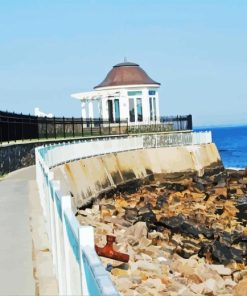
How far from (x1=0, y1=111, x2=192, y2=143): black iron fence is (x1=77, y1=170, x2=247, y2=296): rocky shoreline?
5.50 m

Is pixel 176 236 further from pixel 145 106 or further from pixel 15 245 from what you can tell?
pixel 145 106

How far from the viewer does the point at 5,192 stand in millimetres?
18094

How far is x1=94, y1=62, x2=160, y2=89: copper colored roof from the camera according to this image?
55.2 metres

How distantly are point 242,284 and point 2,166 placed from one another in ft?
49.4

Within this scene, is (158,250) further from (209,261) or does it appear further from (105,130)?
(105,130)

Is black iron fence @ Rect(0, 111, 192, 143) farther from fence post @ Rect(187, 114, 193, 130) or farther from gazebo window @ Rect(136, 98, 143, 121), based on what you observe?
gazebo window @ Rect(136, 98, 143, 121)

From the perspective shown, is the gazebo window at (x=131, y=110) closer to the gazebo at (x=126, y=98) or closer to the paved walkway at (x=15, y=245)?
the gazebo at (x=126, y=98)

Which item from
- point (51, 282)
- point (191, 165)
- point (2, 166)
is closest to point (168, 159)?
point (191, 165)

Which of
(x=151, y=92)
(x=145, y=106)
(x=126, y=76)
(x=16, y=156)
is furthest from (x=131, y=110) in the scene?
(x=16, y=156)

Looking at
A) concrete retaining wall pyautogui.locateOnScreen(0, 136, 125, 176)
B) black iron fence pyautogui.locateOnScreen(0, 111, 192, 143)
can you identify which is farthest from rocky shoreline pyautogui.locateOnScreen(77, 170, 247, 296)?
black iron fence pyautogui.locateOnScreen(0, 111, 192, 143)

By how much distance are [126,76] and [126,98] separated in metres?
2.87

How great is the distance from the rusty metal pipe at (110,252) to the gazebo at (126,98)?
131 ft

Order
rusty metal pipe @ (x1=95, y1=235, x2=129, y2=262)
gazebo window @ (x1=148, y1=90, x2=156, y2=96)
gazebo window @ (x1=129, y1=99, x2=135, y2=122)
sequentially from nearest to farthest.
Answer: rusty metal pipe @ (x1=95, y1=235, x2=129, y2=262) < gazebo window @ (x1=129, y1=99, x2=135, y2=122) < gazebo window @ (x1=148, y1=90, x2=156, y2=96)

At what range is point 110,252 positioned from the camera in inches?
476
